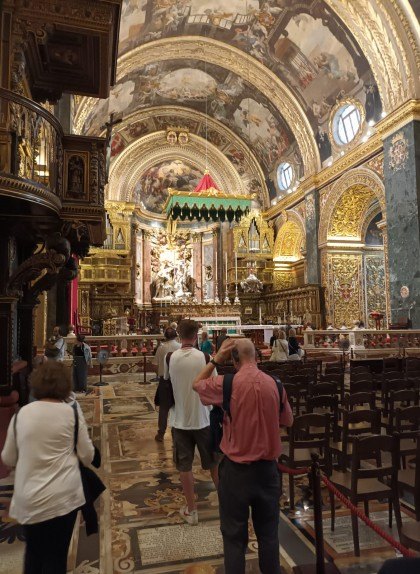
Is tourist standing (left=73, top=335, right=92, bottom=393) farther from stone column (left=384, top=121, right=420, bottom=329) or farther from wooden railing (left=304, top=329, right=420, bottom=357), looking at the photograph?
stone column (left=384, top=121, right=420, bottom=329)

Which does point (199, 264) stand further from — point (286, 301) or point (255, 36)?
point (255, 36)

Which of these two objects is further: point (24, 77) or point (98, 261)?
point (98, 261)

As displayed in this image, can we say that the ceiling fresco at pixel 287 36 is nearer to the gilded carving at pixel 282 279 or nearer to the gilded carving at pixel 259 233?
the gilded carving at pixel 259 233

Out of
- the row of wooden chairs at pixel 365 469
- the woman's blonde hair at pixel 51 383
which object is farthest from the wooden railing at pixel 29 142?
the row of wooden chairs at pixel 365 469

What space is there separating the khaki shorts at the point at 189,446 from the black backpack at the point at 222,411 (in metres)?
0.79

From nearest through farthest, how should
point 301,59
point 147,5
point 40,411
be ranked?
point 40,411
point 147,5
point 301,59

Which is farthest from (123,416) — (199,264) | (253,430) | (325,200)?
(199,264)

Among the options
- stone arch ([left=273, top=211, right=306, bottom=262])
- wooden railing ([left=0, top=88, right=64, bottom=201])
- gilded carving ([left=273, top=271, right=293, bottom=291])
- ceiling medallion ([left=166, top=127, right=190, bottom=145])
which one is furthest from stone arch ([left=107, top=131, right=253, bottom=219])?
wooden railing ([left=0, top=88, right=64, bottom=201])

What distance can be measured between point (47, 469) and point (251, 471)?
106 cm

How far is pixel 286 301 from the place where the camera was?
2306cm

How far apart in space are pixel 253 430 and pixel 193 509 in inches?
62.3

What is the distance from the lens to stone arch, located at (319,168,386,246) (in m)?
18.6

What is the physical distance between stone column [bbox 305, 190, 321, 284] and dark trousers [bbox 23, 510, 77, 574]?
1916cm

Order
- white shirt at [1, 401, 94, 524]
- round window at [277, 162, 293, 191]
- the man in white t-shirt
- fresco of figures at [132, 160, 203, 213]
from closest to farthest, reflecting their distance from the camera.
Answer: white shirt at [1, 401, 94, 524] → the man in white t-shirt → round window at [277, 162, 293, 191] → fresco of figures at [132, 160, 203, 213]
